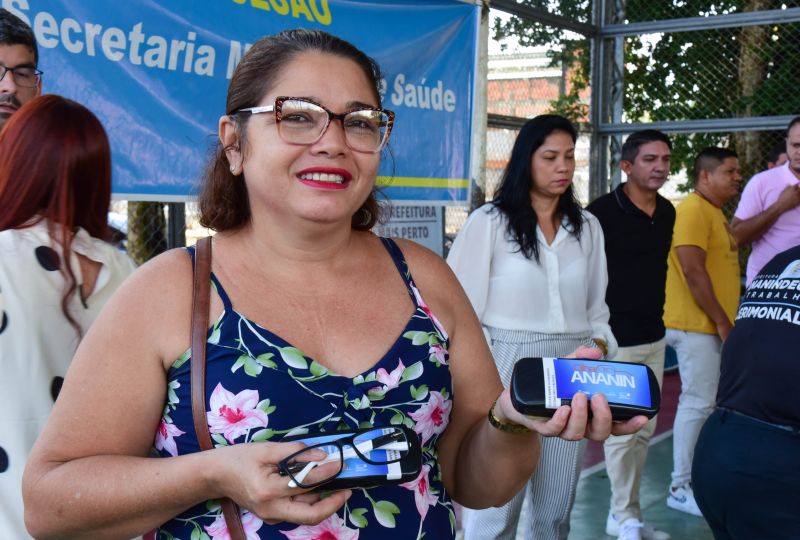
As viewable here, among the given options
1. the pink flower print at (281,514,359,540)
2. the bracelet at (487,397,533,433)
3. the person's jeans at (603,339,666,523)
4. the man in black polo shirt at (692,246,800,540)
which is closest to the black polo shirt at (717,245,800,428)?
the man in black polo shirt at (692,246,800,540)

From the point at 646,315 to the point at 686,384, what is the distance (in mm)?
910

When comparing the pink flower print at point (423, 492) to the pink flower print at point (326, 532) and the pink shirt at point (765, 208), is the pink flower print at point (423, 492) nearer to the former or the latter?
the pink flower print at point (326, 532)

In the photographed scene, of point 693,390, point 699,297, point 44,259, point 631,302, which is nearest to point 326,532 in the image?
point 44,259

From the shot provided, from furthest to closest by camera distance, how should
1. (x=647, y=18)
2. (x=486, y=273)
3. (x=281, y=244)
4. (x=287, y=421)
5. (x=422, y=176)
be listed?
(x=647, y=18), (x=422, y=176), (x=486, y=273), (x=281, y=244), (x=287, y=421)

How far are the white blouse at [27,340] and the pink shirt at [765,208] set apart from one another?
16.4ft

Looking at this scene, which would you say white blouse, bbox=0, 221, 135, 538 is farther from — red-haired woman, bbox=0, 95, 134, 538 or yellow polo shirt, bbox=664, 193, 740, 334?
yellow polo shirt, bbox=664, 193, 740, 334

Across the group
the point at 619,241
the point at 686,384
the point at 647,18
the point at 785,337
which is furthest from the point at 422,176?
the point at 647,18

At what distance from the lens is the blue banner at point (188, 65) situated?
3.51m

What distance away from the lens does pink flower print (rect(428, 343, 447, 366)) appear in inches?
66.6

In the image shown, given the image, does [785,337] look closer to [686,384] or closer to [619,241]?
[619,241]

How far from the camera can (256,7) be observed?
4.29 m

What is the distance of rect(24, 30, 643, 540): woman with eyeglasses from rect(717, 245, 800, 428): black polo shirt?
1126 mm

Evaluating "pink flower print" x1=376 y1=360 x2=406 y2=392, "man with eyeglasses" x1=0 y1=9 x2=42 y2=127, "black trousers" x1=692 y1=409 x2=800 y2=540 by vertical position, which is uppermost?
"man with eyeglasses" x1=0 y1=9 x2=42 y2=127

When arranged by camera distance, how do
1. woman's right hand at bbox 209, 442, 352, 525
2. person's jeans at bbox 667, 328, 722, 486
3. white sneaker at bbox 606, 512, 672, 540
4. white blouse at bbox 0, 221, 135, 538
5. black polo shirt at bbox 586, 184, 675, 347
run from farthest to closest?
person's jeans at bbox 667, 328, 722, 486 < black polo shirt at bbox 586, 184, 675, 347 < white sneaker at bbox 606, 512, 672, 540 < white blouse at bbox 0, 221, 135, 538 < woman's right hand at bbox 209, 442, 352, 525
